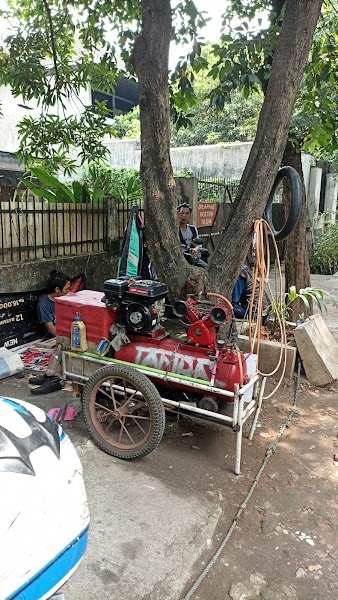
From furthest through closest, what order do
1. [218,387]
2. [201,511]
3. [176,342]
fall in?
[176,342] → [218,387] → [201,511]

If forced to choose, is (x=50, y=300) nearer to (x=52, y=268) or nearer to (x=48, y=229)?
(x=52, y=268)

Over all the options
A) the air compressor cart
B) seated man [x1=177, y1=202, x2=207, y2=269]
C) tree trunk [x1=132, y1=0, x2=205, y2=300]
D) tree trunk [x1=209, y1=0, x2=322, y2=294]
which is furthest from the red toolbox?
seated man [x1=177, y1=202, x2=207, y2=269]

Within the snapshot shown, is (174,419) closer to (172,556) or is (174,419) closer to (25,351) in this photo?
(172,556)

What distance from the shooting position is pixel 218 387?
10.7 ft

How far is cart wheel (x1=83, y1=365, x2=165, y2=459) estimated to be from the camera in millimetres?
3193

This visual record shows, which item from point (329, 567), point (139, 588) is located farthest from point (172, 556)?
point (329, 567)

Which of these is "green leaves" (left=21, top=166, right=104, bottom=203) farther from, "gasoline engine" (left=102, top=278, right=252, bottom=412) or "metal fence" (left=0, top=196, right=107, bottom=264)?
"gasoline engine" (left=102, top=278, right=252, bottom=412)

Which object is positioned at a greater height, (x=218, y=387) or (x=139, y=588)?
(x=218, y=387)

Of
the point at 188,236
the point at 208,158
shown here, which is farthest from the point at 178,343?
the point at 208,158

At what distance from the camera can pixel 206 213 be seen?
10062mm

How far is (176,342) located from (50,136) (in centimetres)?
457

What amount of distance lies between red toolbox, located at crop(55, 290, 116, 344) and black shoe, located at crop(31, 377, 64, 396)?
0.90m

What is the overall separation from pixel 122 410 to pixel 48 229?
11.3 feet

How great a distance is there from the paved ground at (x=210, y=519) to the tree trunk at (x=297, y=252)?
99.6 inches
